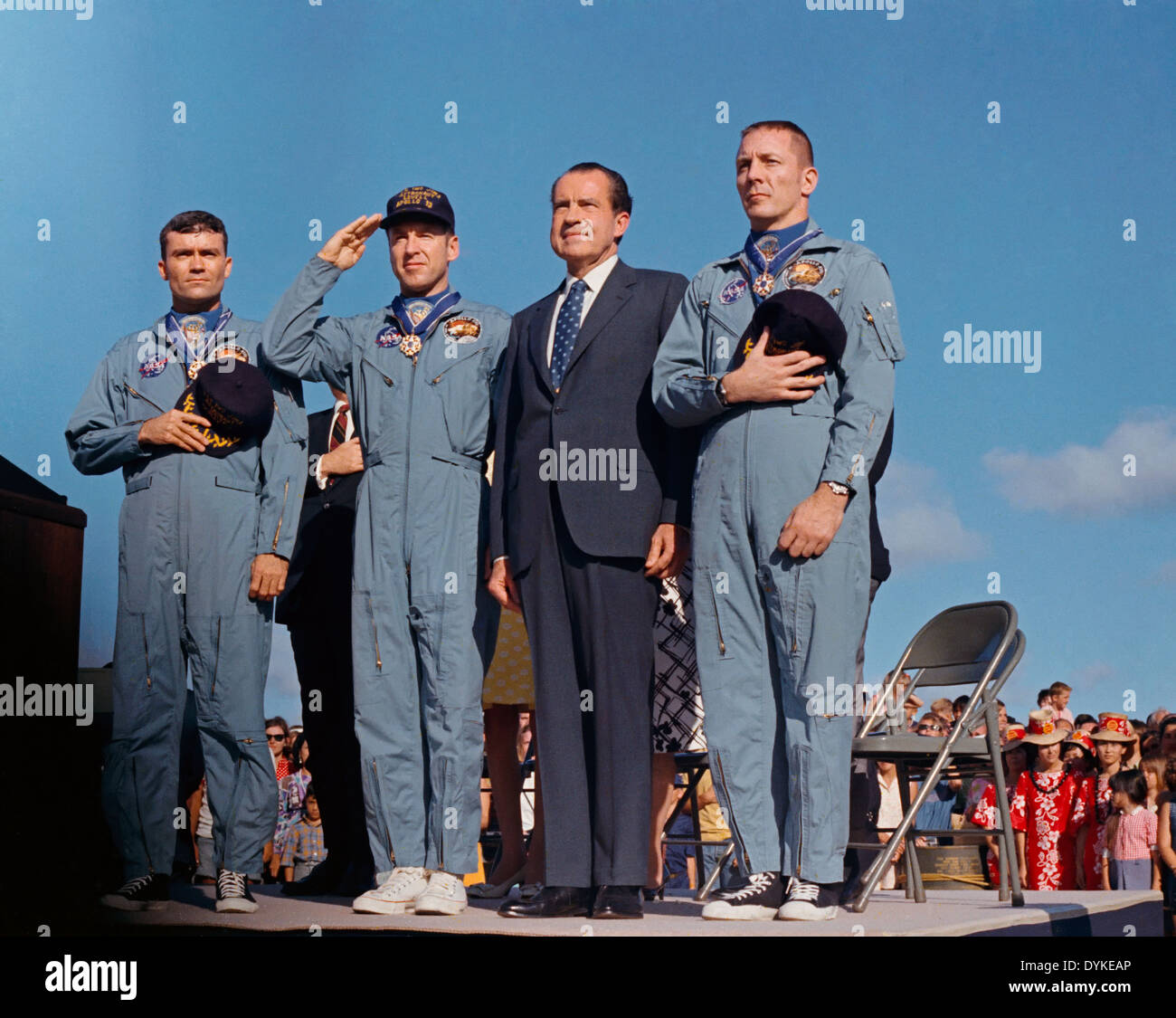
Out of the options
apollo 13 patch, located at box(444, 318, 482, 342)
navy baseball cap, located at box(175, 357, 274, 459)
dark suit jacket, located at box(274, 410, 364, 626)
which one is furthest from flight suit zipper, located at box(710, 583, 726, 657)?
dark suit jacket, located at box(274, 410, 364, 626)

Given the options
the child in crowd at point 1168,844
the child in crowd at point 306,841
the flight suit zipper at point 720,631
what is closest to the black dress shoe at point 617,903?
the flight suit zipper at point 720,631

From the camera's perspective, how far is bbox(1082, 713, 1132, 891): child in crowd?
7250 millimetres

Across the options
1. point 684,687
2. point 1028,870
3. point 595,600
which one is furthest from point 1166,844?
point 595,600

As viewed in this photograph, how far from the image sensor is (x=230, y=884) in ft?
15.5

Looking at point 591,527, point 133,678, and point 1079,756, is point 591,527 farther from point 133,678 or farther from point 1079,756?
point 1079,756

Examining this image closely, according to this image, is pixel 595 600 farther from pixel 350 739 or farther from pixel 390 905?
pixel 350 739

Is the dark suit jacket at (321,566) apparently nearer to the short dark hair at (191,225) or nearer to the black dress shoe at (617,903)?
the short dark hair at (191,225)

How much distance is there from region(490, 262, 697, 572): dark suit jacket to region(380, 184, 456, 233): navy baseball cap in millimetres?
557

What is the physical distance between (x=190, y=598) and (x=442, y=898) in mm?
1411

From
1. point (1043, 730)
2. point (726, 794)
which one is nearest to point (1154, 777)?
point (1043, 730)

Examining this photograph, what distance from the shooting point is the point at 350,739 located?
18.8ft

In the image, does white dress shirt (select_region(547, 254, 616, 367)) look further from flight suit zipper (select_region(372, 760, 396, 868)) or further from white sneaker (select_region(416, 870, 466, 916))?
white sneaker (select_region(416, 870, 466, 916))

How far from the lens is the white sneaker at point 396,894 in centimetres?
439
